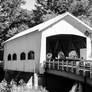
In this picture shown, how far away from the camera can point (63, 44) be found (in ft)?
95.3

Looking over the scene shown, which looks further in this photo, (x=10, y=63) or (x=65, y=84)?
(x=10, y=63)

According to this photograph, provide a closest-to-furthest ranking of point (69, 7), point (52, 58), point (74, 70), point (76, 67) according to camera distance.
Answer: point (76, 67)
point (74, 70)
point (52, 58)
point (69, 7)

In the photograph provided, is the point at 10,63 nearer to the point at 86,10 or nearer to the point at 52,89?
the point at 52,89

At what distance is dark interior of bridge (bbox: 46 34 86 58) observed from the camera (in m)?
27.9

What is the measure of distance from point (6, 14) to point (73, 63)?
94.9 ft

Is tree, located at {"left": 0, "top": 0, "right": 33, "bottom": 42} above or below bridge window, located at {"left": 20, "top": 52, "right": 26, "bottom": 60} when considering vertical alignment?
above

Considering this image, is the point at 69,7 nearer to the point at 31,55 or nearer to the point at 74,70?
the point at 31,55

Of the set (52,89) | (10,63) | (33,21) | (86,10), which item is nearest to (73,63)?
(52,89)

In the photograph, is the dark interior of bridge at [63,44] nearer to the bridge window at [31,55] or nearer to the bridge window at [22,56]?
the bridge window at [22,56]

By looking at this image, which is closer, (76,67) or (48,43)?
A: (76,67)

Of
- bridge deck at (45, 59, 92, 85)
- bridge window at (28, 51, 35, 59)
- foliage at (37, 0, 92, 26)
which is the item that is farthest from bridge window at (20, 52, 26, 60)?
foliage at (37, 0, 92, 26)

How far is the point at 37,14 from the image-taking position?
48344mm

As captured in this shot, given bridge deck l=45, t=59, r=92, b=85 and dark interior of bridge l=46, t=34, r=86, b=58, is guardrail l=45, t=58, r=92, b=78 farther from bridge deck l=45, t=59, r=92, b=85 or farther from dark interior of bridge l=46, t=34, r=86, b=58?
dark interior of bridge l=46, t=34, r=86, b=58

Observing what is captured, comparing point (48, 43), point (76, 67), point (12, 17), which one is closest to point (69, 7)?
point (12, 17)
